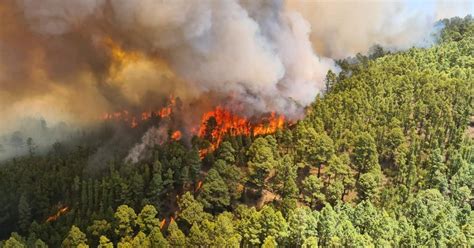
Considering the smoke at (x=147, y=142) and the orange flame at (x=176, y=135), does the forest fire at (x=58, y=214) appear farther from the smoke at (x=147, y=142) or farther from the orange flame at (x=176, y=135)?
the orange flame at (x=176, y=135)

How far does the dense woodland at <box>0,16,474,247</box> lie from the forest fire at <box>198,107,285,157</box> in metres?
4.77

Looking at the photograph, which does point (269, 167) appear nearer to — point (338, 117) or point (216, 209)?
point (216, 209)

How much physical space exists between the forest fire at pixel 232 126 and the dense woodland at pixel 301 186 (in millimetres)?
4770

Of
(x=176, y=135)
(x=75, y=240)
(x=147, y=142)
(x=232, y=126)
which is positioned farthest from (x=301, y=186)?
(x=147, y=142)

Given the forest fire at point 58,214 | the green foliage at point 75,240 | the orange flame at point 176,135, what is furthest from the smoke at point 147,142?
the green foliage at point 75,240

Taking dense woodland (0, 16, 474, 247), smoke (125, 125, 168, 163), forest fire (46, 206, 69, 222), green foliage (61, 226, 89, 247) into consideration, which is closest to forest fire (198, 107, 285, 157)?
dense woodland (0, 16, 474, 247)

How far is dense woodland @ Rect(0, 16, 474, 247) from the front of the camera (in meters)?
56.4

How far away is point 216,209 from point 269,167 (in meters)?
9.83

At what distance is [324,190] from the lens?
71.0 meters

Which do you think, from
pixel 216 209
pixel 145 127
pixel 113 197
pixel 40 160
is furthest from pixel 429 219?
pixel 40 160

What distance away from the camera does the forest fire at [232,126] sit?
9006cm

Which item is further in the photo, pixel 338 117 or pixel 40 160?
pixel 40 160

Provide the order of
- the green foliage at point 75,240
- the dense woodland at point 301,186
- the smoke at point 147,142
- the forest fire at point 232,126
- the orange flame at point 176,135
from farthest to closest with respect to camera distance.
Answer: the smoke at point 147,142, the orange flame at point 176,135, the forest fire at point 232,126, the green foliage at point 75,240, the dense woodland at point 301,186

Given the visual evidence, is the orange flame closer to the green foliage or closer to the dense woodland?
the dense woodland
